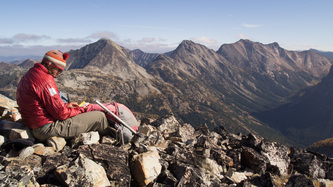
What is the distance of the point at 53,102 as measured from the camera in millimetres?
7703

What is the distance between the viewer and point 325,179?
1319 centimetres

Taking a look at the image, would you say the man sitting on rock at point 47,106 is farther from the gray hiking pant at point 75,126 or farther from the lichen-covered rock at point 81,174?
the lichen-covered rock at point 81,174

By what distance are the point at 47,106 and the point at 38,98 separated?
0.46 metres

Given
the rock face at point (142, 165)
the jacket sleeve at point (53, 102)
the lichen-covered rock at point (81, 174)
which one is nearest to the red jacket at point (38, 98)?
the jacket sleeve at point (53, 102)

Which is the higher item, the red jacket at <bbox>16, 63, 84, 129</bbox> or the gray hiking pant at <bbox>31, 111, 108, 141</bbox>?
the red jacket at <bbox>16, 63, 84, 129</bbox>

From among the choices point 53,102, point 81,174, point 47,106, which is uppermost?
point 53,102

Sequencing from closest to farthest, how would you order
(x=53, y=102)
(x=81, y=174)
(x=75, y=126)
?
(x=81, y=174), (x=53, y=102), (x=75, y=126)

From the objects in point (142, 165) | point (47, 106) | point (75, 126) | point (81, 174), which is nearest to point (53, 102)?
point (47, 106)

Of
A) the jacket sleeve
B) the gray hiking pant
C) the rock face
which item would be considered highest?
the jacket sleeve

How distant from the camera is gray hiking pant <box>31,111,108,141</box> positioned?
8031 mm

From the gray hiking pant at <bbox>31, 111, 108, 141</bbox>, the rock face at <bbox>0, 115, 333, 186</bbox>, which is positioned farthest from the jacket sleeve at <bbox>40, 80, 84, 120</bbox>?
the rock face at <bbox>0, 115, 333, 186</bbox>

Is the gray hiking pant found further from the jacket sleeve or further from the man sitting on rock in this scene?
the jacket sleeve

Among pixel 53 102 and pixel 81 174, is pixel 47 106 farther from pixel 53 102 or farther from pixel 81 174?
pixel 81 174

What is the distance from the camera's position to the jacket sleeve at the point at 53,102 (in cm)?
755
